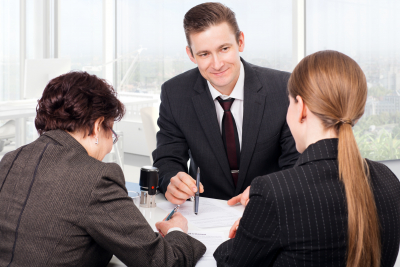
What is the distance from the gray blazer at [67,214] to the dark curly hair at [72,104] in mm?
70

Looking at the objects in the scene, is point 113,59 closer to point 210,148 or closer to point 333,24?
point 333,24

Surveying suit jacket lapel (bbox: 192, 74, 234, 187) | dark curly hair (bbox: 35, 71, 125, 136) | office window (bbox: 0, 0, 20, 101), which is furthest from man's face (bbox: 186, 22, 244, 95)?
office window (bbox: 0, 0, 20, 101)

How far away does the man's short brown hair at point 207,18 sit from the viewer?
6.17ft

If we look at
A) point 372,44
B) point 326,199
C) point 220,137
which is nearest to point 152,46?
point 372,44

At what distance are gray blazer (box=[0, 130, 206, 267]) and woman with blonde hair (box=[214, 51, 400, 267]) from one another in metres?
0.29

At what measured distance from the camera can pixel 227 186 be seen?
202cm

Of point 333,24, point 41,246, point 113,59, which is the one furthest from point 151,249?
point 113,59

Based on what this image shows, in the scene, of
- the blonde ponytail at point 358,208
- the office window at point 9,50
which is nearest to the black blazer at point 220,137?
the blonde ponytail at point 358,208

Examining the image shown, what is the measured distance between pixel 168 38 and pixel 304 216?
490cm

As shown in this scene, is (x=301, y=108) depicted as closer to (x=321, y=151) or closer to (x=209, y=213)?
(x=321, y=151)

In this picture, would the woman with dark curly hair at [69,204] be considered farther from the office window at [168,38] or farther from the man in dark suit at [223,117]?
the office window at [168,38]

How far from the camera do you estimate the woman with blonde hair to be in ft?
3.25

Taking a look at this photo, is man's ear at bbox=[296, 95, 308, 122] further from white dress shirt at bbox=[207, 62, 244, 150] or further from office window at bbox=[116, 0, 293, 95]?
office window at bbox=[116, 0, 293, 95]

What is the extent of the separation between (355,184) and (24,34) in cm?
584
